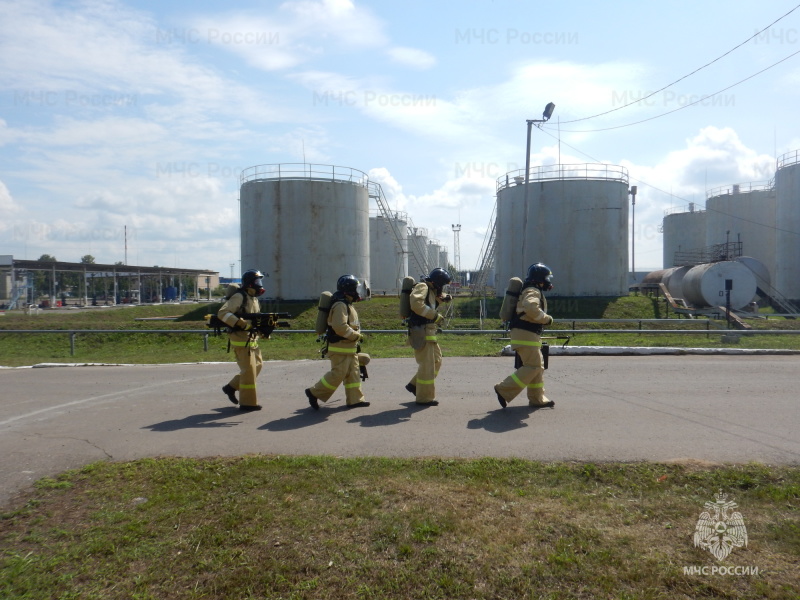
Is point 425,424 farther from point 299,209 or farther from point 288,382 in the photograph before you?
point 299,209

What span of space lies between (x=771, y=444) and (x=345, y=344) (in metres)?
4.82

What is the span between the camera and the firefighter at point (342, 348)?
7801 millimetres

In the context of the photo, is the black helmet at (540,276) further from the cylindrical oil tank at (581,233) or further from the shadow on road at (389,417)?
the cylindrical oil tank at (581,233)

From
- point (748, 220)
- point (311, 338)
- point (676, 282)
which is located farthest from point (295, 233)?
point (748, 220)

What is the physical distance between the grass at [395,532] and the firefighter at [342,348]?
8.72 ft

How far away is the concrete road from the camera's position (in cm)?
587

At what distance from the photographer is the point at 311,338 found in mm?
21969

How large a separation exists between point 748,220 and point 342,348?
4374 cm

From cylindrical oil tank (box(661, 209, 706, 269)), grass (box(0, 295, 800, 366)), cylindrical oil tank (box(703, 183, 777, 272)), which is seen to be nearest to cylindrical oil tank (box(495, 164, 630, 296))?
grass (box(0, 295, 800, 366))

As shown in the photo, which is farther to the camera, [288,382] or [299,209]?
[299,209]

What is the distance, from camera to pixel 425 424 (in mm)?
7074

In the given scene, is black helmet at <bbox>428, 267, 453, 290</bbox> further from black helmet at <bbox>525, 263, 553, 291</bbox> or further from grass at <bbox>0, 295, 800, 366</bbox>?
grass at <bbox>0, 295, 800, 366</bbox>

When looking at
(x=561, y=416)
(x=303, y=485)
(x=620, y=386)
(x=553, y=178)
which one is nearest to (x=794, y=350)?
(x=620, y=386)

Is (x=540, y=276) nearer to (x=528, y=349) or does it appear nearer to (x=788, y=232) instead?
(x=528, y=349)
